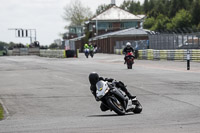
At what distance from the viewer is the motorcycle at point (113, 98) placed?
10.2m

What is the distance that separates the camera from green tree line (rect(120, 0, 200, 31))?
106375 mm

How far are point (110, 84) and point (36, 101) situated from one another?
478 centimetres

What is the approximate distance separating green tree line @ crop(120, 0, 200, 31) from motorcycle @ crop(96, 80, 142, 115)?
253 ft

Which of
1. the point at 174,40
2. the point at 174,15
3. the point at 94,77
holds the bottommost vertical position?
the point at 94,77

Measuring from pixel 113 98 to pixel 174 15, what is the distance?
399 feet

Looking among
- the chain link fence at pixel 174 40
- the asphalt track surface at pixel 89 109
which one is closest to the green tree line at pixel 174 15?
the chain link fence at pixel 174 40

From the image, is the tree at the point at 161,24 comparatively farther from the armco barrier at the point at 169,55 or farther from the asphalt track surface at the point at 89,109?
the asphalt track surface at the point at 89,109

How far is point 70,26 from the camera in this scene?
476 ft

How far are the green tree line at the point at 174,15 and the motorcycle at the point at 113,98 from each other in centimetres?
7712

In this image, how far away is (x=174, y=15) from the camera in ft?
426

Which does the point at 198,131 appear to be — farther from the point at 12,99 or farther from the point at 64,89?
the point at 64,89

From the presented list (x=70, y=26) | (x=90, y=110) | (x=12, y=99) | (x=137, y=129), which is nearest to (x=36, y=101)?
(x=12, y=99)

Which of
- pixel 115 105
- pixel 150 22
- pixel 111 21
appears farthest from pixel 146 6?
pixel 115 105

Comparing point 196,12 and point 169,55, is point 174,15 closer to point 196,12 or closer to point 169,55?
point 196,12
